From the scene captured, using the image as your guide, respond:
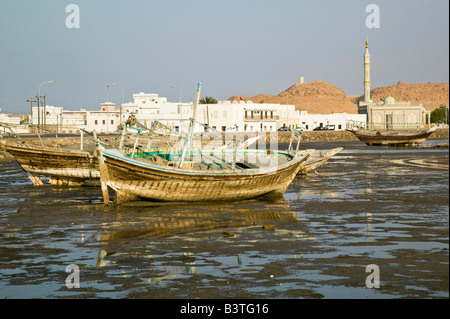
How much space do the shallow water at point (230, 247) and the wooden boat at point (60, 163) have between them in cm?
357

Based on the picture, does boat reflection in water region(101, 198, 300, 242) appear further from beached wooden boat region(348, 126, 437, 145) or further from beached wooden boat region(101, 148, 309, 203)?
beached wooden boat region(348, 126, 437, 145)

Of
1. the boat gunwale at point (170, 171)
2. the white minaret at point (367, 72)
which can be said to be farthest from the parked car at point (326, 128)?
the boat gunwale at point (170, 171)

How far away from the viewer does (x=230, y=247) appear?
40.4 feet

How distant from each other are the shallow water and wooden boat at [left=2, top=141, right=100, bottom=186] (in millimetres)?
3569

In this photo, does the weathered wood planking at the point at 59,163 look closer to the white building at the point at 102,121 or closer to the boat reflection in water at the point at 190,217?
the boat reflection in water at the point at 190,217

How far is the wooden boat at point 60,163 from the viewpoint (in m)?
24.6

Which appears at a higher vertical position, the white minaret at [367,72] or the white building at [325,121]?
the white minaret at [367,72]

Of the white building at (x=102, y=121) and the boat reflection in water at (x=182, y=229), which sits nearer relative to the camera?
the boat reflection in water at (x=182, y=229)

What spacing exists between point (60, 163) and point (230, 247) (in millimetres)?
14574

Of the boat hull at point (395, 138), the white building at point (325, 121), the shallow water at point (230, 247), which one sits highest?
the white building at point (325, 121)

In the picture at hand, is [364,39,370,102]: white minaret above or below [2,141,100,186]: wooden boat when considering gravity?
above

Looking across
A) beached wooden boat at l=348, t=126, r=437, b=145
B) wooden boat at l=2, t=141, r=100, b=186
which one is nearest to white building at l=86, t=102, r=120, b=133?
beached wooden boat at l=348, t=126, r=437, b=145

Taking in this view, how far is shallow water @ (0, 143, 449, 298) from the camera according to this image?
9297 mm
